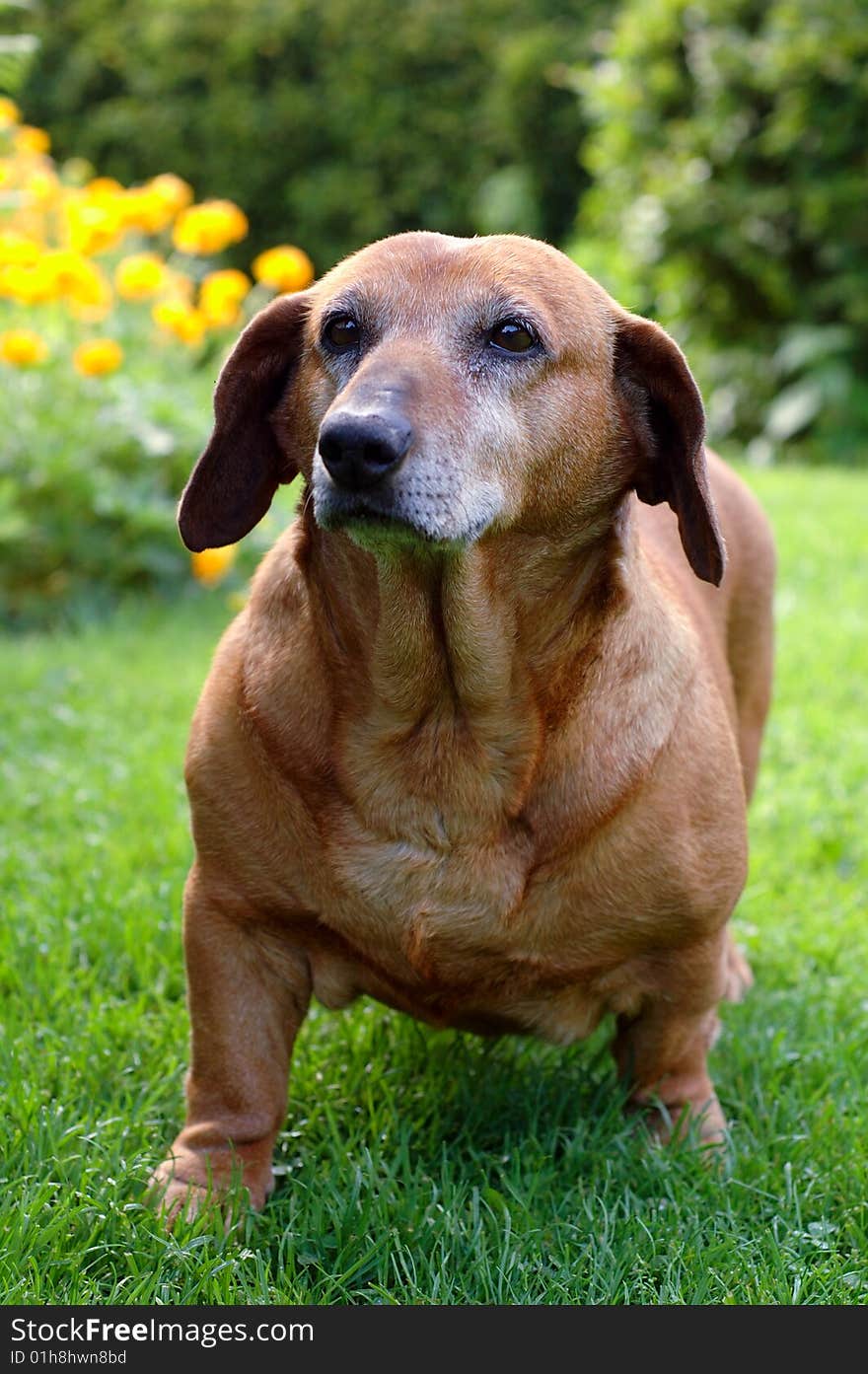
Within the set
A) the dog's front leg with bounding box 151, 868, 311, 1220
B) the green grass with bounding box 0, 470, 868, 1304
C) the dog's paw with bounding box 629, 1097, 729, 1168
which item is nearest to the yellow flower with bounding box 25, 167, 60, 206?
the green grass with bounding box 0, 470, 868, 1304

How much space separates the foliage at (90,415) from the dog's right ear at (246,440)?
3114 mm

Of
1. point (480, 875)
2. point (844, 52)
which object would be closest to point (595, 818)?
point (480, 875)

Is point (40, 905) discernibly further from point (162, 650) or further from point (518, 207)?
point (518, 207)

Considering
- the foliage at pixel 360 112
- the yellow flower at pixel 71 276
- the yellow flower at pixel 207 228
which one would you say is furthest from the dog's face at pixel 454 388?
the foliage at pixel 360 112

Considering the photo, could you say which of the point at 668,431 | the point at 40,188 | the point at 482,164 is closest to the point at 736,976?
the point at 668,431

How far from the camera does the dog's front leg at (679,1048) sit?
2812 millimetres

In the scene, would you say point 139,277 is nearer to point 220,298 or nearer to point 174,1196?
point 220,298

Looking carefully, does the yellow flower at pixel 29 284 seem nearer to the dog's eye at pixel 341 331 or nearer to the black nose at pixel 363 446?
the dog's eye at pixel 341 331

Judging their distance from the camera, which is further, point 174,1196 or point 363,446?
point 174,1196

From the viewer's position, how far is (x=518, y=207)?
43.7 feet

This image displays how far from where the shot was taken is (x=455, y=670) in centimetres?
260

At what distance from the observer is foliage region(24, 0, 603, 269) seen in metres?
13.5

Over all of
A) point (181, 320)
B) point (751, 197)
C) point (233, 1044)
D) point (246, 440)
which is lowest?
point (751, 197)

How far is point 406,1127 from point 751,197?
28.9 feet
